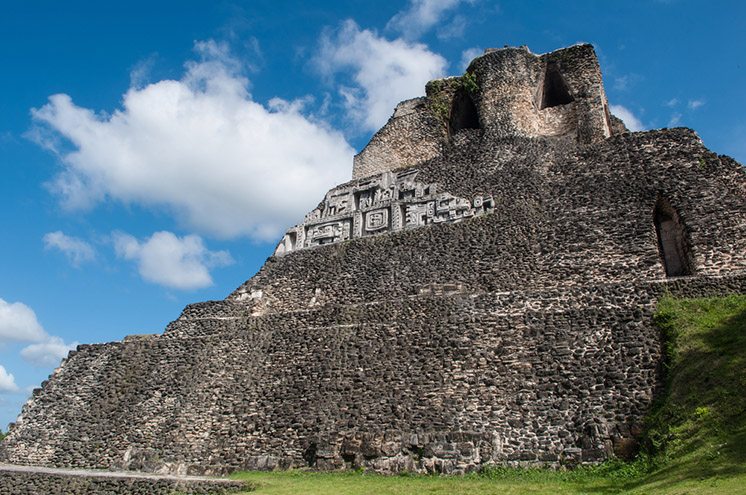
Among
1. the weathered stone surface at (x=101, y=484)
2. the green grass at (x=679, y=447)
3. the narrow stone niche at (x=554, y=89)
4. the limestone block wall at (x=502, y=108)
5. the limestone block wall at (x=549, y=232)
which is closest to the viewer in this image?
the green grass at (x=679, y=447)

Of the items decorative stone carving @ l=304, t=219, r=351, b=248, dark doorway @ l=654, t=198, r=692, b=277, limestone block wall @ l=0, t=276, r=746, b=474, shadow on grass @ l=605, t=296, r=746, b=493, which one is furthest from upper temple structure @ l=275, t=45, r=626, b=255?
shadow on grass @ l=605, t=296, r=746, b=493

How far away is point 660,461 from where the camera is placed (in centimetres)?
751

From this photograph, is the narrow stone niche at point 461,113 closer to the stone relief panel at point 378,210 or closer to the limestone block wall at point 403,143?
the limestone block wall at point 403,143

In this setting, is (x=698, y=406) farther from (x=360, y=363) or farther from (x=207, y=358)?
(x=207, y=358)

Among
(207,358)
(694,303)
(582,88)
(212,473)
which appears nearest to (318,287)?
(207,358)

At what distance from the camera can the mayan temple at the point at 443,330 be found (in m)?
9.66

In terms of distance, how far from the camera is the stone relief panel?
1550 cm

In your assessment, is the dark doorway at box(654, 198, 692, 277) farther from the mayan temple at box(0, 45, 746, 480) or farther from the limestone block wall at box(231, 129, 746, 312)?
the limestone block wall at box(231, 129, 746, 312)

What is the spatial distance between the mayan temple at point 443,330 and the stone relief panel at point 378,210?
0.07m

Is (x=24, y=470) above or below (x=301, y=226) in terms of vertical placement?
below

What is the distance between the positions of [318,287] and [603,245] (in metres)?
7.17

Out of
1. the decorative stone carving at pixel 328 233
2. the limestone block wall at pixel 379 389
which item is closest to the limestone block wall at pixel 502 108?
the decorative stone carving at pixel 328 233

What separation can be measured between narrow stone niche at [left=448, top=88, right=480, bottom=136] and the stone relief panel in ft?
14.9

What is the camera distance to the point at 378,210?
55.1 ft
